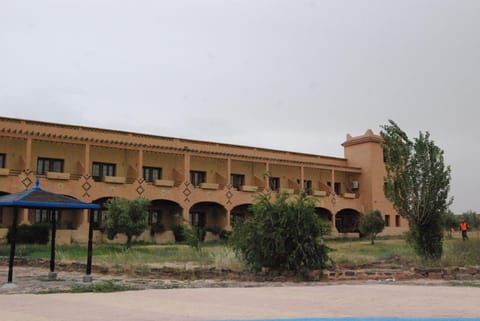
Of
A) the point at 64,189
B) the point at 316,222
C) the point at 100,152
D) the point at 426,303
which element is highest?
the point at 100,152

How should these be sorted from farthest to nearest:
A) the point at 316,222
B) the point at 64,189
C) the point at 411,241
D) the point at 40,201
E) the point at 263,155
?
the point at 263,155
the point at 64,189
the point at 411,241
the point at 316,222
the point at 40,201

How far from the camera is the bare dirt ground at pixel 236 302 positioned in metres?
7.61

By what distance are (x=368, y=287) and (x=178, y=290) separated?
3835 millimetres

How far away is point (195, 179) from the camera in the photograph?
40.7m

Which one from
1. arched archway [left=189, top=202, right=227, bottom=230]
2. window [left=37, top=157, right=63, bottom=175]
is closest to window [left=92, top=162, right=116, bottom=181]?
window [left=37, top=157, right=63, bottom=175]

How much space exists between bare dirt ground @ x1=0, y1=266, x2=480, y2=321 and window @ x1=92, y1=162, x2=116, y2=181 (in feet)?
80.5

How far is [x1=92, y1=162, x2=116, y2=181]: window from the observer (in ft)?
119

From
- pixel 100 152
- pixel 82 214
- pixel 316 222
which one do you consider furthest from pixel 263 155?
pixel 316 222

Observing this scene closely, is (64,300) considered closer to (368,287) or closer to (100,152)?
(368,287)

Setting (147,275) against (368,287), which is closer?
(368,287)

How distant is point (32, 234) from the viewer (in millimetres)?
29422

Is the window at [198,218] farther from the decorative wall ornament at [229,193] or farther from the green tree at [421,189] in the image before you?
the green tree at [421,189]

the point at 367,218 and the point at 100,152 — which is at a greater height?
the point at 100,152

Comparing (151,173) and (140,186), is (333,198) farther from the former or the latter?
(140,186)
